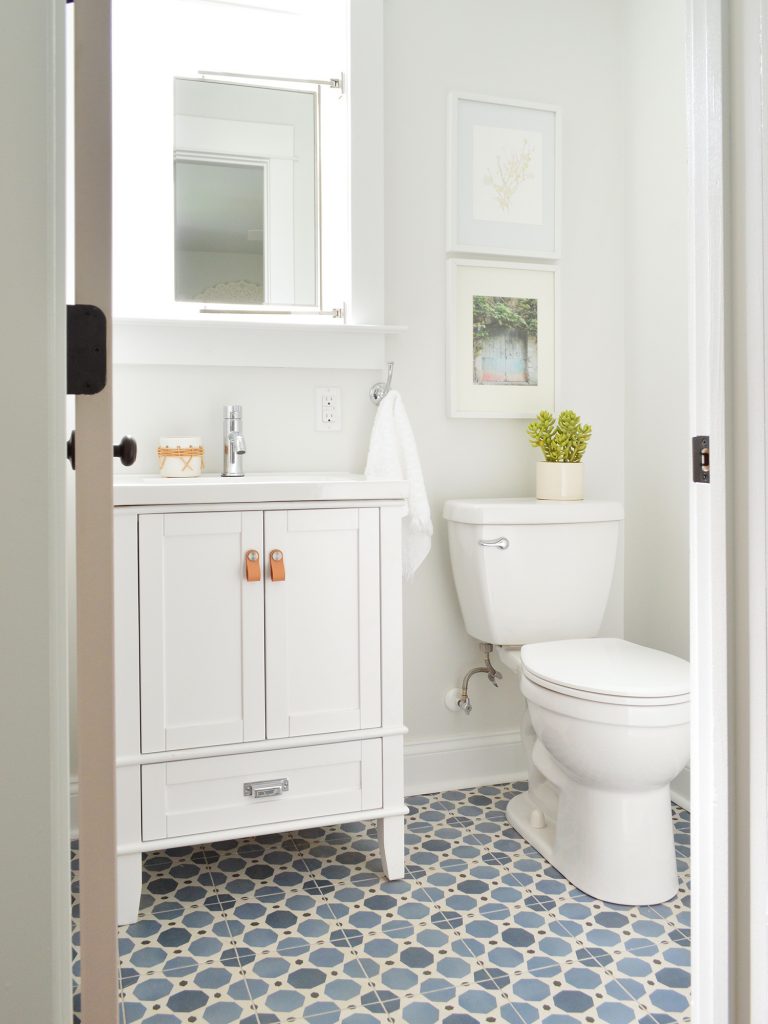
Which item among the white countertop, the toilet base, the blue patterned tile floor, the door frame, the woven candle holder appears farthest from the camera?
the woven candle holder

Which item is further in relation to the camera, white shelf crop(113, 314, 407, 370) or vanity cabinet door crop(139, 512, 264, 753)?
white shelf crop(113, 314, 407, 370)

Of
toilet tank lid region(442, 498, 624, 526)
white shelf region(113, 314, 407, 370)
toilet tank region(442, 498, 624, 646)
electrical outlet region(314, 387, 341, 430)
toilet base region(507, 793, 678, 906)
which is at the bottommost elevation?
toilet base region(507, 793, 678, 906)

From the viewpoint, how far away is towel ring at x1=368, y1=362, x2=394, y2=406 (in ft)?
7.27

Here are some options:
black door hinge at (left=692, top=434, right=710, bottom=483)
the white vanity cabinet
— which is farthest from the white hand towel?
black door hinge at (left=692, top=434, right=710, bottom=483)

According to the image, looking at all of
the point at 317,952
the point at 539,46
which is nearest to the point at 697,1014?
the point at 317,952

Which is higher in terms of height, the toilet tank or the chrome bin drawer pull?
the toilet tank

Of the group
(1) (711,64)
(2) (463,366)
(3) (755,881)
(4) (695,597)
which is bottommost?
(3) (755,881)

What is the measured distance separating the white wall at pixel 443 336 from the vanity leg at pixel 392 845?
1.58 feet

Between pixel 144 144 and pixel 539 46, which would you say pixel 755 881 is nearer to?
pixel 144 144

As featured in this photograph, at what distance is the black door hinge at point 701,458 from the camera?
1073mm

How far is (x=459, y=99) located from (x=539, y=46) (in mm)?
324

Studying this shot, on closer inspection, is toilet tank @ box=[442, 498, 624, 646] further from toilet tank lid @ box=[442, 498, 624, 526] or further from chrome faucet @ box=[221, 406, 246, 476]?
chrome faucet @ box=[221, 406, 246, 476]

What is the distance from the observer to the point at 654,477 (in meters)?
2.35

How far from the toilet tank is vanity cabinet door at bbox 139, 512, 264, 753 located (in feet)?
2.08
